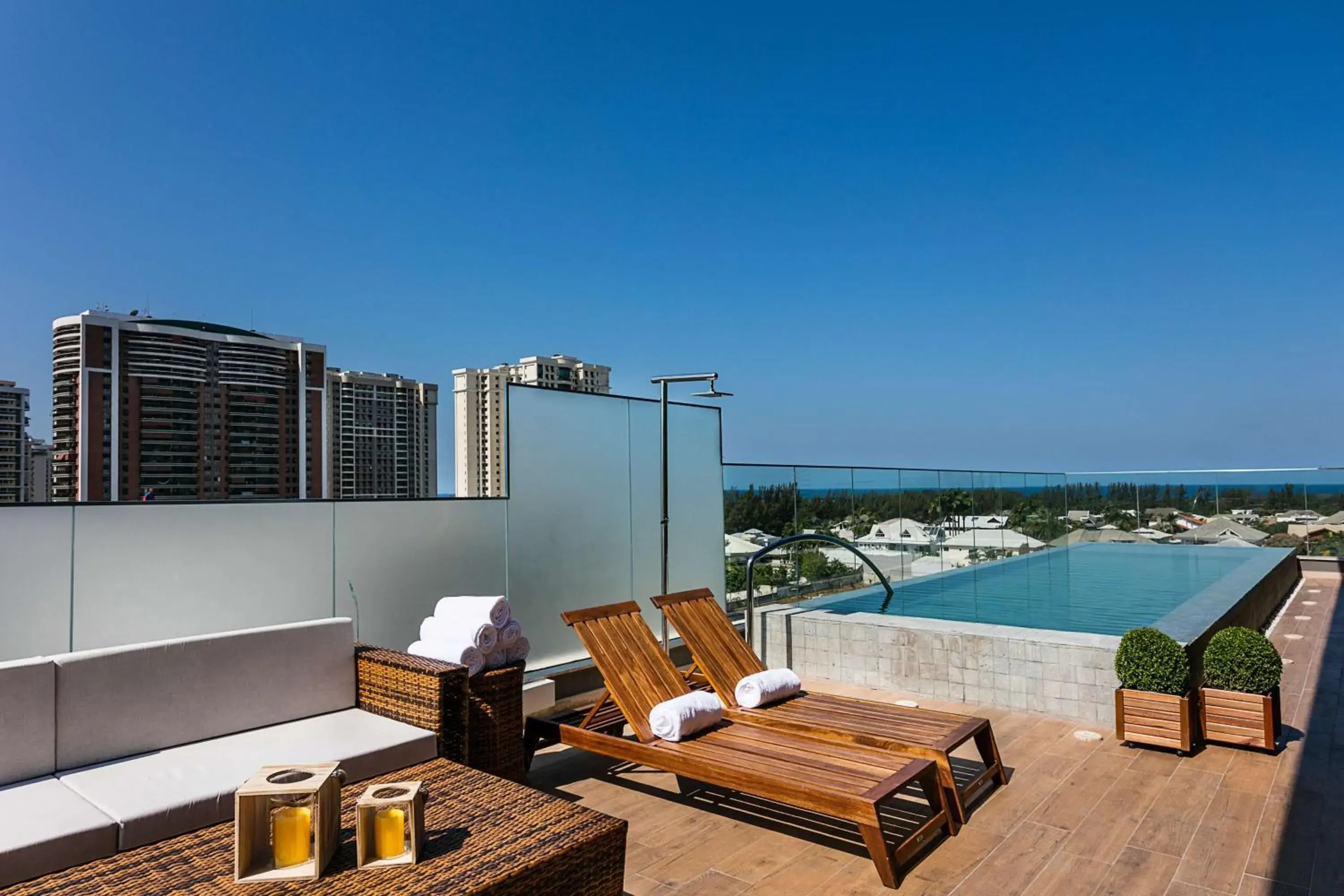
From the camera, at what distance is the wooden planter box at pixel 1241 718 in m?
4.10

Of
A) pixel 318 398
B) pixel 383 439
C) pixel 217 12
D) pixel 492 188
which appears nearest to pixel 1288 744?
pixel 383 439

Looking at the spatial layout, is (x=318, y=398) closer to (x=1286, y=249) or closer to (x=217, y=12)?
(x=217, y=12)

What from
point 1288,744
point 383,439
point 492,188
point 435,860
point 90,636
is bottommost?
point 1288,744

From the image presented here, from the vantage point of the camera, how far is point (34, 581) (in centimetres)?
320

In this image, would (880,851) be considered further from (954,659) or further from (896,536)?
(896,536)

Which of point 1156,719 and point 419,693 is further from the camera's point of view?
point 1156,719

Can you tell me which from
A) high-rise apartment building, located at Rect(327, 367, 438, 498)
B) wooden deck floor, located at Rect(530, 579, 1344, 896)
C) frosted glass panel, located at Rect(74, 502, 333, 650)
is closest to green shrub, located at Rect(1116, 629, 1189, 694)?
wooden deck floor, located at Rect(530, 579, 1344, 896)

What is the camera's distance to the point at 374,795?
214 cm

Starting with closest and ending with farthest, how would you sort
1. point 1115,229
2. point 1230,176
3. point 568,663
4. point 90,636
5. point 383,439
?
point 90,636 → point 568,663 → point 383,439 → point 1230,176 → point 1115,229

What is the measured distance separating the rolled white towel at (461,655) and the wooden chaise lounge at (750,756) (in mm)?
459

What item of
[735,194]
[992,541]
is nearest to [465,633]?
[992,541]

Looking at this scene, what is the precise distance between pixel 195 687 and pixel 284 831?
4.91 ft

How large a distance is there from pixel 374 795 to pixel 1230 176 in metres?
16.2

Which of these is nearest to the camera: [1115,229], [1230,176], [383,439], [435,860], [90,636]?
[435,860]
